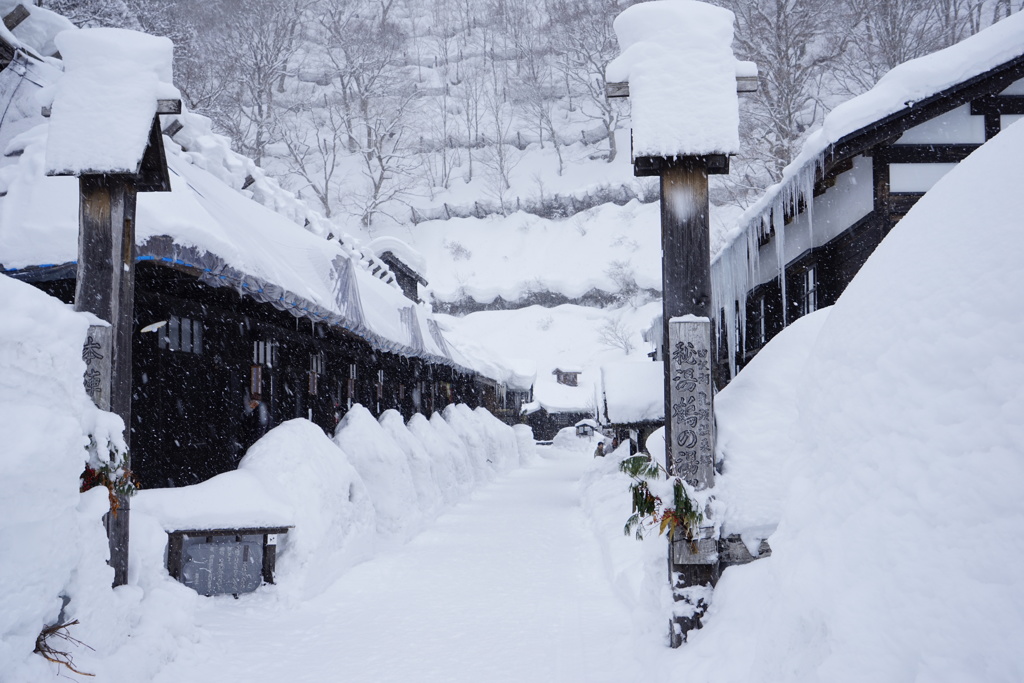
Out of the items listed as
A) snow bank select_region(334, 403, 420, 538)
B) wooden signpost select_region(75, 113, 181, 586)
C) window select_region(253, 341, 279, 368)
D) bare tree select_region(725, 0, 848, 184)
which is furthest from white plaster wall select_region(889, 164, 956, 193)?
bare tree select_region(725, 0, 848, 184)

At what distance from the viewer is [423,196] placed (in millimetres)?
66438

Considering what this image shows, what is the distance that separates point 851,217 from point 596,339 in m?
42.7

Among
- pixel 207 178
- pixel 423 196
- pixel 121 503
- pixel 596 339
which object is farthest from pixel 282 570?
pixel 423 196

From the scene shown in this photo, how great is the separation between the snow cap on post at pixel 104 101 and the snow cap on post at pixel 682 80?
12.4 feet

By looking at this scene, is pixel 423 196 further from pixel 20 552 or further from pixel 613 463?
pixel 20 552

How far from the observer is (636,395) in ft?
39.9

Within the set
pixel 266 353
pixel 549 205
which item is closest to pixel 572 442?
pixel 549 205

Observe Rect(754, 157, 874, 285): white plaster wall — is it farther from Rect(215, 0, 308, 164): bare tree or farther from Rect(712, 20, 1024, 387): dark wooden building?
Rect(215, 0, 308, 164): bare tree

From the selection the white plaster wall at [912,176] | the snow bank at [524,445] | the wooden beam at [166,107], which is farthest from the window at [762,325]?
the snow bank at [524,445]

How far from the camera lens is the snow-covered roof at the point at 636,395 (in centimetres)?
1168

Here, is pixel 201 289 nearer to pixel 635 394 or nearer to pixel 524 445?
pixel 635 394

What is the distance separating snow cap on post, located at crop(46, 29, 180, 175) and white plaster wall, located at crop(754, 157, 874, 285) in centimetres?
714

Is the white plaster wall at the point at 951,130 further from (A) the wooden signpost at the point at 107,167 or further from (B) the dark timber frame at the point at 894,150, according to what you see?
(A) the wooden signpost at the point at 107,167

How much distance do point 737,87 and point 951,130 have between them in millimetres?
4909
